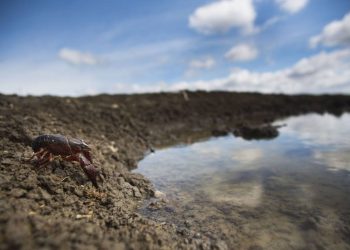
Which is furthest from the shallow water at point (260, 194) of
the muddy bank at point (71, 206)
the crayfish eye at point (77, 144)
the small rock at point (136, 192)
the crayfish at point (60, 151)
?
the crayfish eye at point (77, 144)

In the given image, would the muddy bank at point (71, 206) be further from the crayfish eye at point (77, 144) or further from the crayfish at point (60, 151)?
the crayfish eye at point (77, 144)

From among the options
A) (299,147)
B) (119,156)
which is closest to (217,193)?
(119,156)

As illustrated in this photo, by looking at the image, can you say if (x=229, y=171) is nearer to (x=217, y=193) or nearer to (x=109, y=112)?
(x=217, y=193)

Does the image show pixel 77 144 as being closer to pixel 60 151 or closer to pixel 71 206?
pixel 60 151

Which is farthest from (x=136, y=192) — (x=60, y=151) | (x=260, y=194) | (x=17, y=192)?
(x=260, y=194)

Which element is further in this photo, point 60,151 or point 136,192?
point 136,192
